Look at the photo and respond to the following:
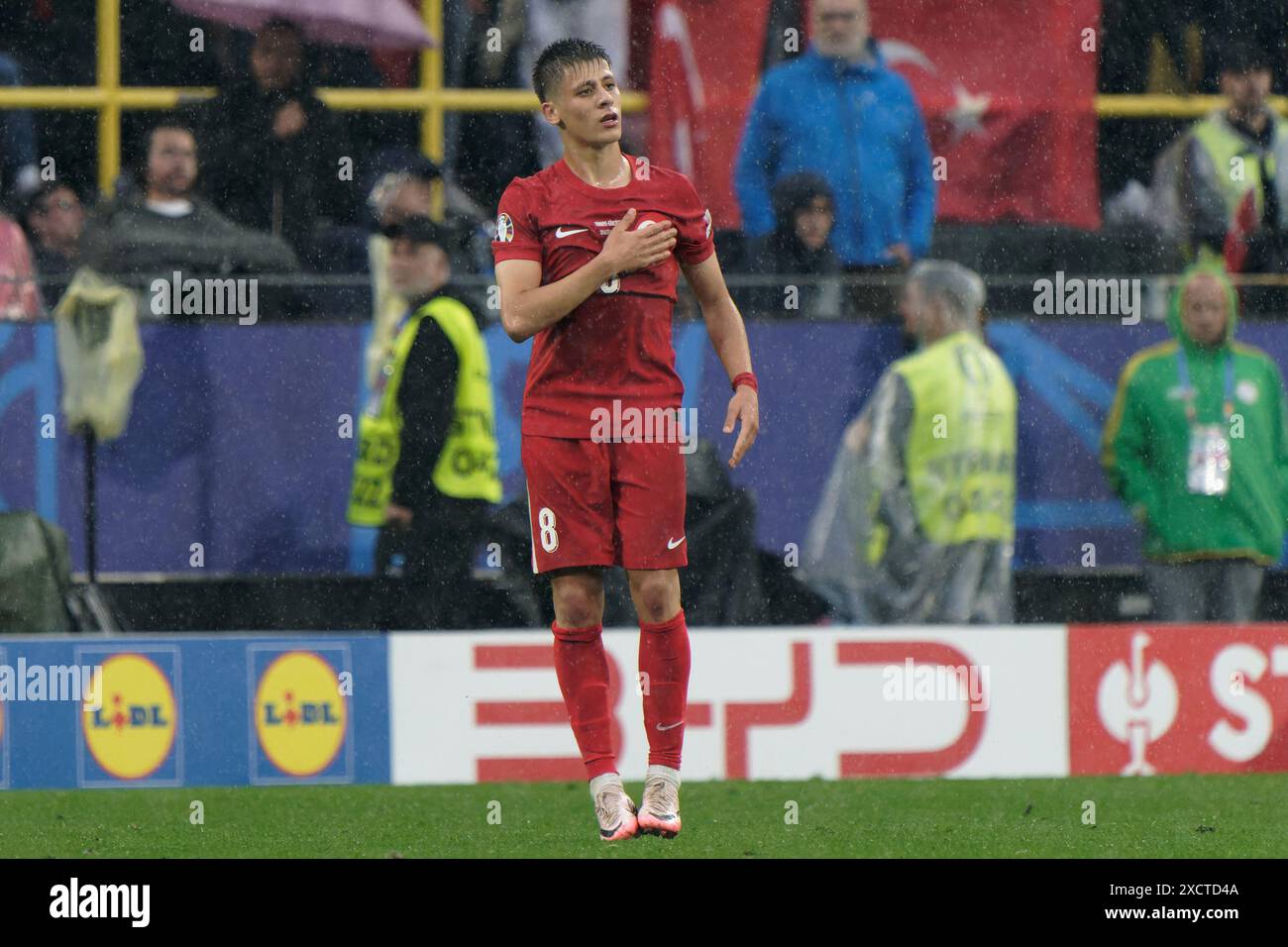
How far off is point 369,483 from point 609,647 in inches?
42.2

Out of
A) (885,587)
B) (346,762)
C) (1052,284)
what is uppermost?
(1052,284)

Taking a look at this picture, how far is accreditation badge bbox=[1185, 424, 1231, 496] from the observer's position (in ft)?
28.8

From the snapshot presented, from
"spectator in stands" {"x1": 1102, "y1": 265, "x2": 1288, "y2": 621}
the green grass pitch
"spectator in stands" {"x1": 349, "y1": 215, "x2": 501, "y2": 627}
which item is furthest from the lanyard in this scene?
"spectator in stands" {"x1": 349, "y1": 215, "x2": 501, "y2": 627}

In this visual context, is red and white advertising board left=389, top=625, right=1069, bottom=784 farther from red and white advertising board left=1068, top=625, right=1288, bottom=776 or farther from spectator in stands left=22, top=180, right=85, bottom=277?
spectator in stands left=22, top=180, right=85, bottom=277

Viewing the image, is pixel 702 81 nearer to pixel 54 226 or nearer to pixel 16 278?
pixel 54 226

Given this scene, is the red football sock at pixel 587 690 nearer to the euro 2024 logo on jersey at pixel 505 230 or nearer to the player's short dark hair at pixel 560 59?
the euro 2024 logo on jersey at pixel 505 230

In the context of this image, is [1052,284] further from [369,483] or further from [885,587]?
[369,483]

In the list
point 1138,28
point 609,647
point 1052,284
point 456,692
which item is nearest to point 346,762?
point 456,692

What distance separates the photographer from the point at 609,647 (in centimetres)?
833

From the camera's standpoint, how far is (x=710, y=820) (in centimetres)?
694

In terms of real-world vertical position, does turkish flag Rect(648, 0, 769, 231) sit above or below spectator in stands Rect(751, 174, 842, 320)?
above

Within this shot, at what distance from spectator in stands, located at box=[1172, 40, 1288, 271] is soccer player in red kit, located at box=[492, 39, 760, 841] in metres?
3.72

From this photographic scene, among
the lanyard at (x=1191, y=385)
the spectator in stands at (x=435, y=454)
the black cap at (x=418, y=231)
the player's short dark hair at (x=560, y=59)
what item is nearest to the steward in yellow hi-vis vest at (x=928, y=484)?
the lanyard at (x=1191, y=385)

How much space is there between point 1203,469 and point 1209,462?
0.03m
